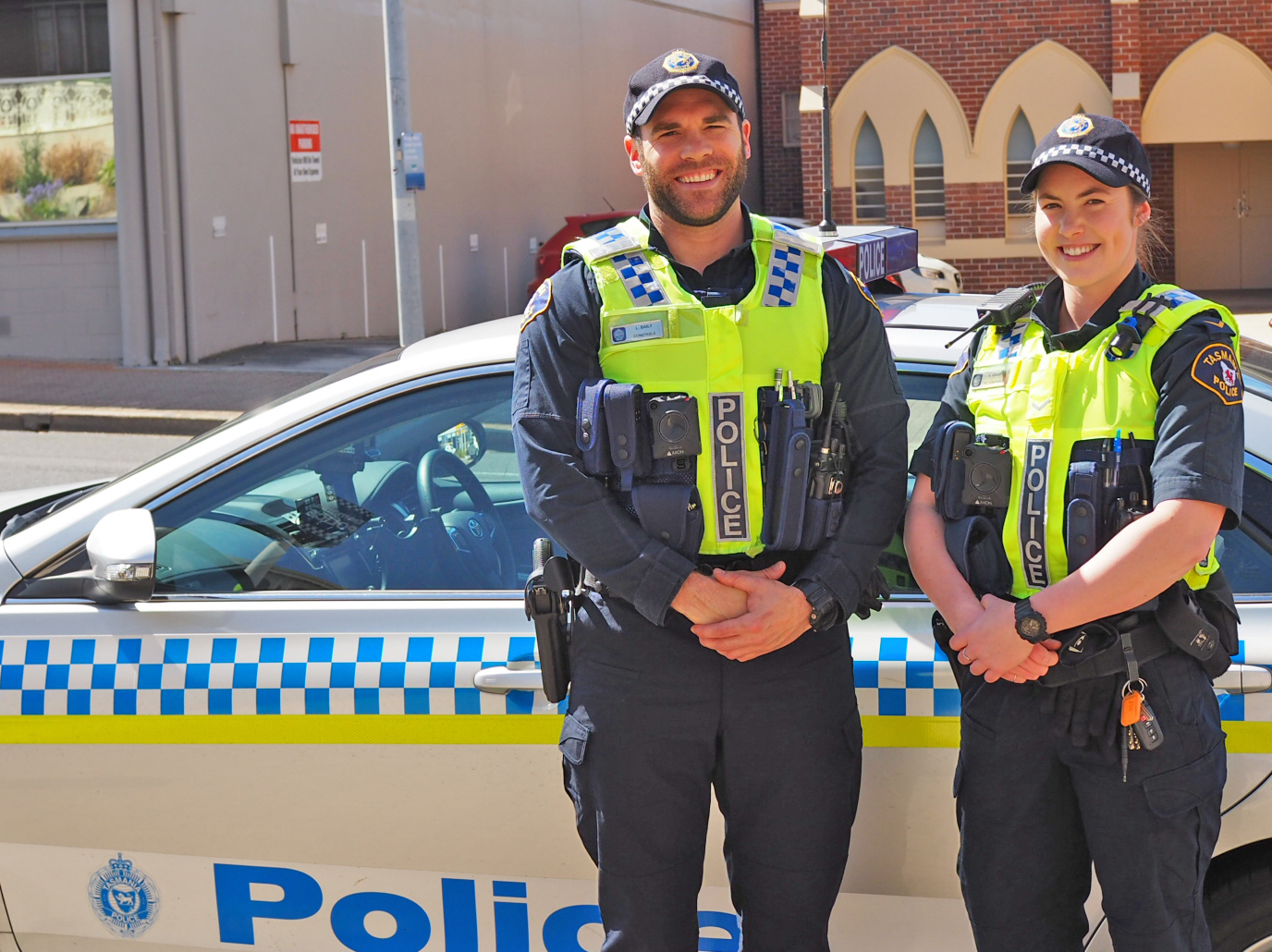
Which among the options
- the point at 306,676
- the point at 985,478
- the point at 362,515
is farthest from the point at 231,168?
the point at 985,478

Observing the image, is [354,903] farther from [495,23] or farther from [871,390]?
[495,23]

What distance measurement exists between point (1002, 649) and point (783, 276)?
2.38 feet

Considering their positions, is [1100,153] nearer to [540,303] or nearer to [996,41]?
[540,303]

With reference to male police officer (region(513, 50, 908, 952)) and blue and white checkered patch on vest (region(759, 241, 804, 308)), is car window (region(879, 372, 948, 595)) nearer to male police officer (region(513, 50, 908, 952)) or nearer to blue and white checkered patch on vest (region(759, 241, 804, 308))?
male police officer (region(513, 50, 908, 952))

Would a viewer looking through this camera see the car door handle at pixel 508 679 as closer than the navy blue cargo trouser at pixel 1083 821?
No

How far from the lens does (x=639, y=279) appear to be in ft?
8.13

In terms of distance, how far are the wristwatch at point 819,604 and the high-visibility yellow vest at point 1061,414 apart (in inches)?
11.8

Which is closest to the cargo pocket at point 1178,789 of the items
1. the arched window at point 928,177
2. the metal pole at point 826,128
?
the metal pole at point 826,128

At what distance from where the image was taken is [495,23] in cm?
1920

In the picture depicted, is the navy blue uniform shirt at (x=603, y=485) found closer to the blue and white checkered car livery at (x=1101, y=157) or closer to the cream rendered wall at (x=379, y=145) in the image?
the blue and white checkered car livery at (x=1101, y=157)

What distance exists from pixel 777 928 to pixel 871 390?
0.93m

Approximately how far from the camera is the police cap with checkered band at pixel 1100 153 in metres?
2.34

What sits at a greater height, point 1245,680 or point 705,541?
point 705,541

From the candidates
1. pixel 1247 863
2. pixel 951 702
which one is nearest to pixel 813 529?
pixel 951 702
